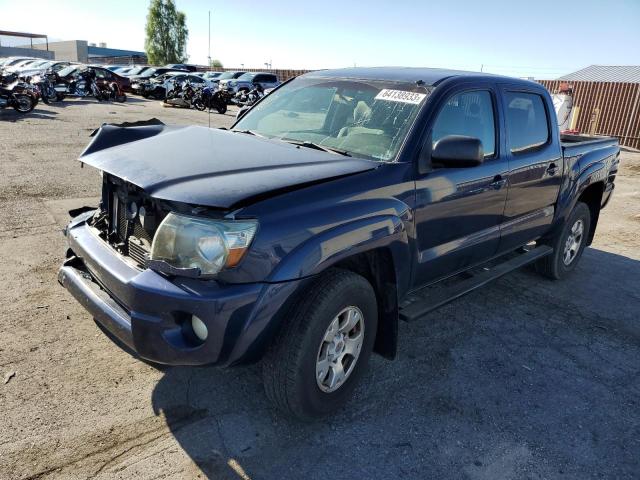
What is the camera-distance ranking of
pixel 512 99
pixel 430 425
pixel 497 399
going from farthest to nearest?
pixel 512 99, pixel 497 399, pixel 430 425

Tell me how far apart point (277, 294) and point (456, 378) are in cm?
163

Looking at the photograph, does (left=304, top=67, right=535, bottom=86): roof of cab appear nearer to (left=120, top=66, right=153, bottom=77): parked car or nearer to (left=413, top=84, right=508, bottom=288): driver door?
(left=413, top=84, right=508, bottom=288): driver door

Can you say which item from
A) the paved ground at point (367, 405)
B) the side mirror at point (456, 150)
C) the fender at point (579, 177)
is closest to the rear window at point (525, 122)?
the fender at point (579, 177)

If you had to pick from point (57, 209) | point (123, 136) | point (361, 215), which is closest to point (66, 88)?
point (57, 209)

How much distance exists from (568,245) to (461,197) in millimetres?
2490

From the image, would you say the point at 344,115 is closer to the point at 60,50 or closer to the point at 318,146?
the point at 318,146

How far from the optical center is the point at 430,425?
282 cm

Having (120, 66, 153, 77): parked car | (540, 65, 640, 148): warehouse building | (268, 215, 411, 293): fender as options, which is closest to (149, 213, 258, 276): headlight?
(268, 215, 411, 293): fender

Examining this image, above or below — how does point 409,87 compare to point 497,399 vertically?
above

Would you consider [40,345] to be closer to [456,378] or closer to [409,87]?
[456,378]

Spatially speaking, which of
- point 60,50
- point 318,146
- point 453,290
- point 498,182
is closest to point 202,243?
point 318,146

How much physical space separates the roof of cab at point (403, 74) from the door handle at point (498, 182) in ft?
2.48

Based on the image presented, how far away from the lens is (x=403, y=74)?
3559 mm

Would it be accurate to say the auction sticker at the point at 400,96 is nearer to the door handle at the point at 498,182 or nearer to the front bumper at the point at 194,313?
the door handle at the point at 498,182
